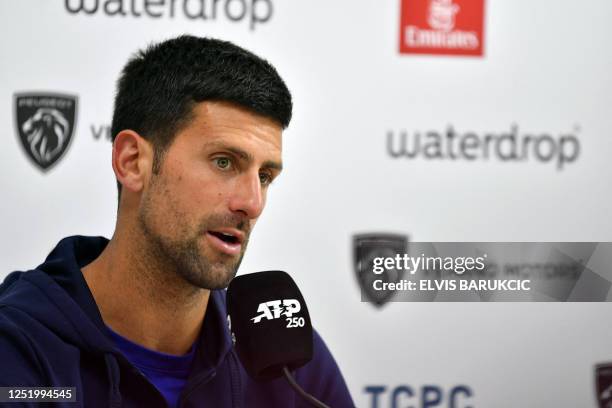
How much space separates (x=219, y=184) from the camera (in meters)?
0.85

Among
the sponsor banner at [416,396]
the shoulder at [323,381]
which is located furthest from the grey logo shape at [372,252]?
the shoulder at [323,381]

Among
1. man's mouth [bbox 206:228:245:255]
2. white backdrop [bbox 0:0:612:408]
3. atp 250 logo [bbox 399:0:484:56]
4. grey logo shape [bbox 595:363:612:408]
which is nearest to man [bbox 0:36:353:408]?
man's mouth [bbox 206:228:245:255]

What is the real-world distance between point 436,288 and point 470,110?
13.2 inches

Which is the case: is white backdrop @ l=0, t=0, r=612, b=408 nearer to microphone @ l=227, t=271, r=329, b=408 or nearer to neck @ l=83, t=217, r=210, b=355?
neck @ l=83, t=217, r=210, b=355

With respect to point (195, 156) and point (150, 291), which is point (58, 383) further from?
point (195, 156)

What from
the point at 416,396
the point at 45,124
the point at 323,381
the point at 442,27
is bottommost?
the point at 416,396

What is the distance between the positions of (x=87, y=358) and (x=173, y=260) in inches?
5.9

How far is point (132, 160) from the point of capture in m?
0.93

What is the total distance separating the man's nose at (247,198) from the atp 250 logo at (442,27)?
1.97 feet

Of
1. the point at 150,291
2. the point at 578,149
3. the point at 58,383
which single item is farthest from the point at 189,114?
the point at 578,149

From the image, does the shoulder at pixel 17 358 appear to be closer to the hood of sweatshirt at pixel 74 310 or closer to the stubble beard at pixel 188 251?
the hood of sweatshirt at pixel 74 310

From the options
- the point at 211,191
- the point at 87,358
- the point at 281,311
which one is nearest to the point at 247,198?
the point at 211,191

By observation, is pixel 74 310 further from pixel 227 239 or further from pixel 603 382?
pixel 603 382

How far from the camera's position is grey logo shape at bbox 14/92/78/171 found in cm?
130
